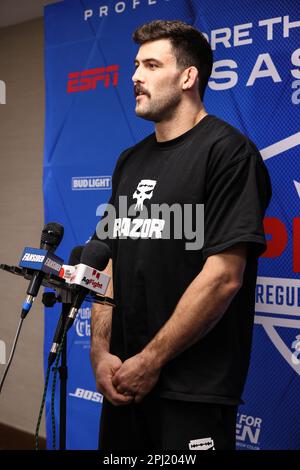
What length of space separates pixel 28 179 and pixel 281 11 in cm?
192

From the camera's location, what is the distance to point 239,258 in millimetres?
1342

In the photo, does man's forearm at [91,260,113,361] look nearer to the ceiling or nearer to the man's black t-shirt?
the man's black t-shirt

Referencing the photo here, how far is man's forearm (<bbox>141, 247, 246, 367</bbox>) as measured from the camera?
1.32 m

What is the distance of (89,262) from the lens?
1.16 meters

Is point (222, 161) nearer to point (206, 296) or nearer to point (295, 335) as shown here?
point (206, 296)

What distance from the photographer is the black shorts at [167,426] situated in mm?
1372

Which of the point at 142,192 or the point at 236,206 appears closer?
the point at 236,206

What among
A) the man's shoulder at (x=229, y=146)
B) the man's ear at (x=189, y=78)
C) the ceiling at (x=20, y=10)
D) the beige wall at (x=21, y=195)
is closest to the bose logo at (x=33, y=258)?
the man's shoulder at (x=229, y=146)

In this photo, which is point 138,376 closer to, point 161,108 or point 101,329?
point 101,329

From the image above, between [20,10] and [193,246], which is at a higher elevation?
[20,10]

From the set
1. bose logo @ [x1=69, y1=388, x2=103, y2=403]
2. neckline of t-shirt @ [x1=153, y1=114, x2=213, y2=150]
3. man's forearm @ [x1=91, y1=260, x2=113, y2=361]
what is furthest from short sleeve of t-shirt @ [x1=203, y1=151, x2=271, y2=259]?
bose logo @ [x1=69, y1=388, x2=103, y2=403]

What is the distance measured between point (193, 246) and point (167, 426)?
474 millimetres

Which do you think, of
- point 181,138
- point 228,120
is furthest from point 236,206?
point 228,120
